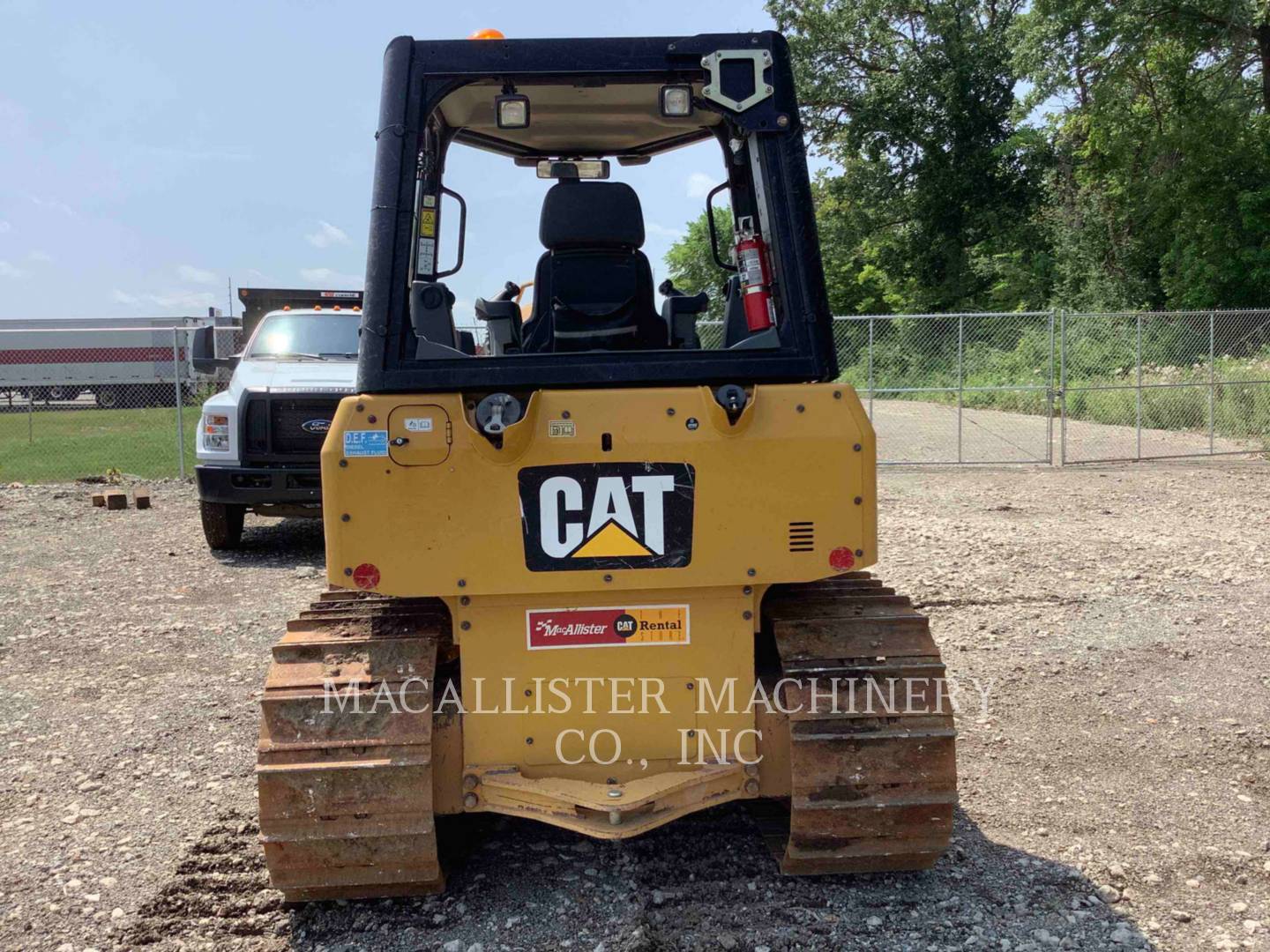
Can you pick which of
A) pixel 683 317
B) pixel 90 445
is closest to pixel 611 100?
pixel 683 317

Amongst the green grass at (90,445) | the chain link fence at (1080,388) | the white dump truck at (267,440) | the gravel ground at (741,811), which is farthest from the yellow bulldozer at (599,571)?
the green grass at (90,445)

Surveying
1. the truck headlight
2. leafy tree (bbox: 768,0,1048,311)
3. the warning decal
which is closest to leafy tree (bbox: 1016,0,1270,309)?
leafy tree (bbox: 768,0,1048,311)

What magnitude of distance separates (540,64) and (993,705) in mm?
3788

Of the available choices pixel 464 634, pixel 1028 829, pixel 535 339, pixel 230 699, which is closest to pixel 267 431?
pixel 230 699

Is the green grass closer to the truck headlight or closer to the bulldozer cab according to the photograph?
the truck headlight

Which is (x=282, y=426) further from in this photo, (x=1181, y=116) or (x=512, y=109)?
(x=1181, y=116)

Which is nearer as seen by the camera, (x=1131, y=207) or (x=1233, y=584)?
(x=1233, y=584)

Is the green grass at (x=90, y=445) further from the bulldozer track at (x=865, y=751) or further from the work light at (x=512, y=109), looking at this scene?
the bulldozer track at (x=865, y=751)

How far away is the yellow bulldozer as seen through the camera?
326 centimetres

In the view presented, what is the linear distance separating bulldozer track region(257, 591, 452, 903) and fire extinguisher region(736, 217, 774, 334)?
1456mm

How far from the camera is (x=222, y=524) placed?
32.7ft

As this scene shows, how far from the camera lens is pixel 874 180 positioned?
3322cm

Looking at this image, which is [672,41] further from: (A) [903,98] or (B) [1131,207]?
(A) [903,98]

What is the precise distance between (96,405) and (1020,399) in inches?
1069
